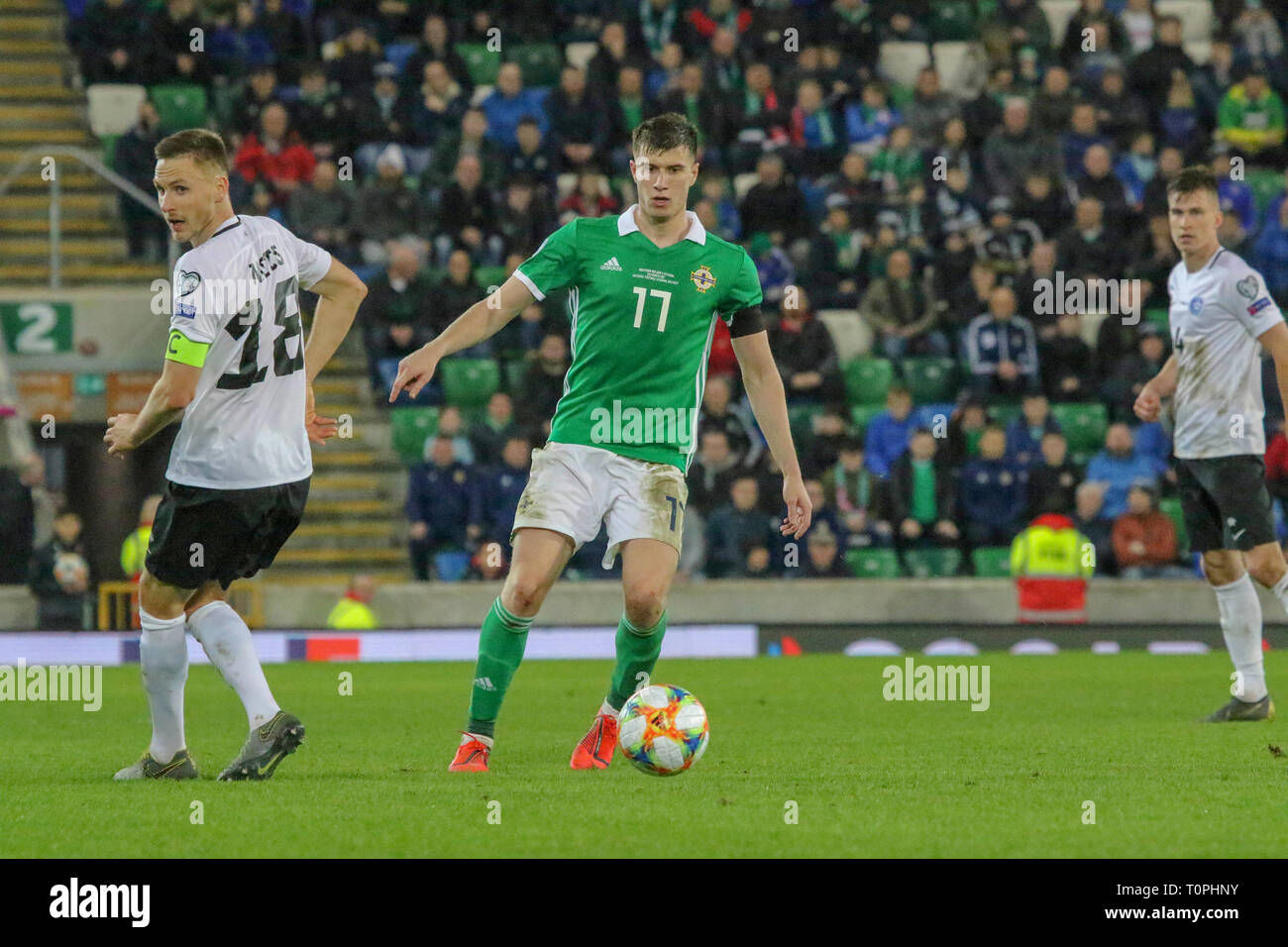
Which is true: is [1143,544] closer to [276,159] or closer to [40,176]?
[276,159]

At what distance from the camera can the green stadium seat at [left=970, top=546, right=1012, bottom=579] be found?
18125mm

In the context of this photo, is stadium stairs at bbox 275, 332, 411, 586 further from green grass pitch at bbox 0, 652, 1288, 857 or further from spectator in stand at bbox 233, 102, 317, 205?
green grass pitch at bbox 0, 652, 1288, 857

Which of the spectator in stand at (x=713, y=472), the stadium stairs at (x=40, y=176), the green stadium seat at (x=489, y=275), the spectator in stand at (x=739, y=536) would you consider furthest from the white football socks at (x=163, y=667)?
the stadium stairs at (x=40, y=176)

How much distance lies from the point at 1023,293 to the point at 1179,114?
12.6 feet

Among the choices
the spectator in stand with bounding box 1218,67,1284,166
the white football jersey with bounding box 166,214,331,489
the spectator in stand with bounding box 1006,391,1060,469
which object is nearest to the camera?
the white football jersey with bounding box 166,214,331,489

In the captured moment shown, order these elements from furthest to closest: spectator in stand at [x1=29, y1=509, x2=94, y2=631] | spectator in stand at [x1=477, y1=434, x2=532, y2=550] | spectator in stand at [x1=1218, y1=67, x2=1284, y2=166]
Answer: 1. spectator in stand at [x1=1218, y1=67, x2=1284, y2=166]
2. spectator in stand at [x1=477, y1=434, x2=532, y2=550]
3. spectator in stand at [x1=29, y1=509, x2=94, y2=631]

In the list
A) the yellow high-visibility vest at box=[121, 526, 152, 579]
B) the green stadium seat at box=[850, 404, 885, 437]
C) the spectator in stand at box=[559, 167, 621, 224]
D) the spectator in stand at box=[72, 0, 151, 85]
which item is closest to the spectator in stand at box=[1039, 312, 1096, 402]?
the green stadium seat at box=[850, 404, 885, 437]

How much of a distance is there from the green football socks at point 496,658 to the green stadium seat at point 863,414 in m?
11.3

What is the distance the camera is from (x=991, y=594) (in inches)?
687

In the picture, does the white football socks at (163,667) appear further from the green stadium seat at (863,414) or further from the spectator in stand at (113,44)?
the spectator in stand at (113,44)

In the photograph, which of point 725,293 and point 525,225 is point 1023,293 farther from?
point 725,293

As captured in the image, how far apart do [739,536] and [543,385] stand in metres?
2.35

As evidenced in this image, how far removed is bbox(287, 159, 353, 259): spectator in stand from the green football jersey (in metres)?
12.1

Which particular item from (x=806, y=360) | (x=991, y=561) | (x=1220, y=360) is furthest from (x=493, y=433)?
(x=1220, y=360)
